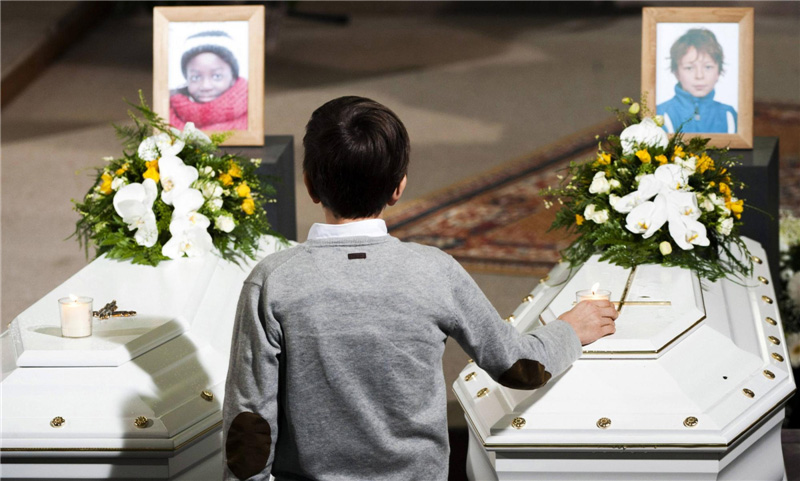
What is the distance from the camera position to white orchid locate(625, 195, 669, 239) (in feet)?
9.14

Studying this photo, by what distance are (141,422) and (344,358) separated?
695 millimetres

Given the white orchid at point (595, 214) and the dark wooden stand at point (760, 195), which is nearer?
the white orchid at point (595, 214)

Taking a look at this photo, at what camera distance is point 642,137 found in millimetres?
2943

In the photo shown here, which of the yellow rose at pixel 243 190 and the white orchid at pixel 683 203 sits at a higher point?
the yellow rose at pixel 243 190

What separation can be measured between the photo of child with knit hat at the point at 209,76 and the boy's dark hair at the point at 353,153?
2.11 meters

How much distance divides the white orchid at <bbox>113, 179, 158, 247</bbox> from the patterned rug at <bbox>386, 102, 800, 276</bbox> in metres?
2.21

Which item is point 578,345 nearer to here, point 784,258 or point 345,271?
point 345,271

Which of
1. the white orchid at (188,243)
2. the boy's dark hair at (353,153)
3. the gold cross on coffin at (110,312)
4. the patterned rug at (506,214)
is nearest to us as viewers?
the boy's dark hair at (353,153)

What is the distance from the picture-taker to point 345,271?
1.64m

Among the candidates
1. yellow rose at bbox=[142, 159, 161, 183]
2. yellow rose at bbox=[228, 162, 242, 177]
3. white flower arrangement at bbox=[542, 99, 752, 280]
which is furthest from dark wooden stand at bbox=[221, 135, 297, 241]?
white flower arrangement at bbox=[542, 99, 752, 280]

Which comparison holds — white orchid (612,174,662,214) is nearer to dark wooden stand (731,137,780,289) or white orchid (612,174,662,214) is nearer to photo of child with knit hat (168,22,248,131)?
dark wooden stand (731,137,780,289)

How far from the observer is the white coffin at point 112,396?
7.05 feet

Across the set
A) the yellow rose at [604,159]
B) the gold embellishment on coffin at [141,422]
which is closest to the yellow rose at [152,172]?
the gold embellishment on coffin at [141,422]

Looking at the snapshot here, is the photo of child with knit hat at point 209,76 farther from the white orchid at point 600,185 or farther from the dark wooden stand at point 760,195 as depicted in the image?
the dark wooden stand at point 760,195
